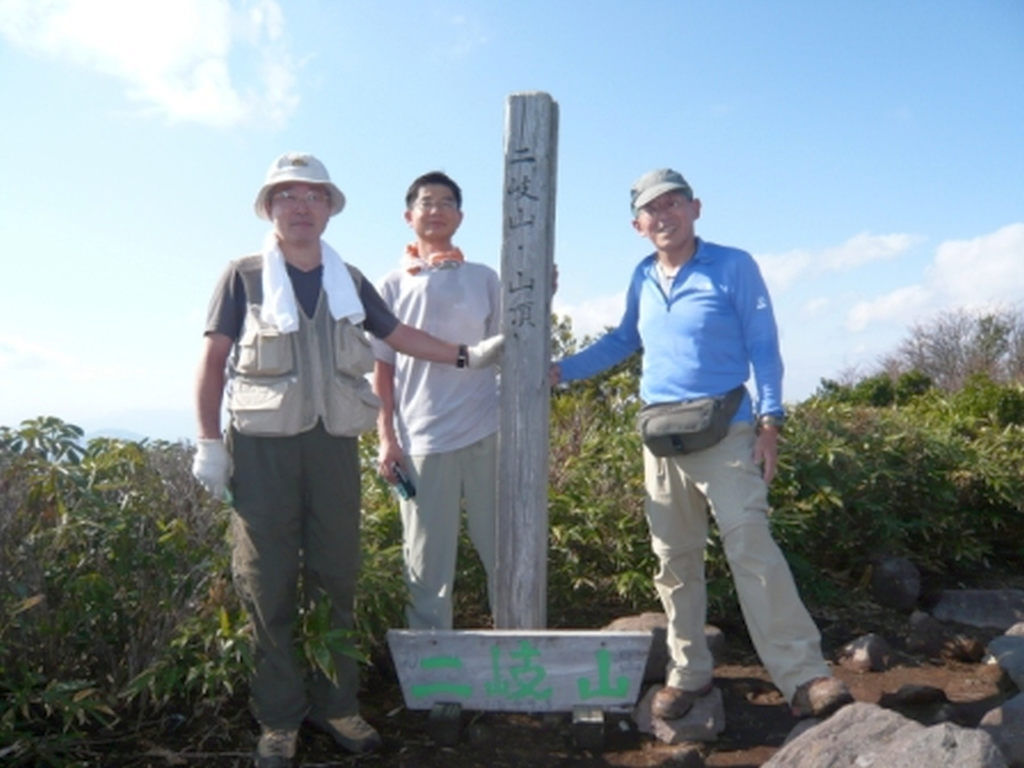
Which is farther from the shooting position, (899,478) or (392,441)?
(899,478)

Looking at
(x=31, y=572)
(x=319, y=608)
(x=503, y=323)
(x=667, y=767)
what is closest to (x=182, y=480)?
(x=31, y=572)

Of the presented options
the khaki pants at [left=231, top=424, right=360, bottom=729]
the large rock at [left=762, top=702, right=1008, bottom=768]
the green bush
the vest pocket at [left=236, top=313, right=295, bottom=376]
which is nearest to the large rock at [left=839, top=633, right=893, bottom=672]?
the green bush

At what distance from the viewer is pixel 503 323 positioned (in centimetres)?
361

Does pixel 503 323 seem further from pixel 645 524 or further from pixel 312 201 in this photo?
pixel 645 524

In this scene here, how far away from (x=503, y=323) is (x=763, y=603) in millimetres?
1423

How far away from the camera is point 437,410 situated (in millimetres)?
3623

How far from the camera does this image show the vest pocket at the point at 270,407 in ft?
10.1

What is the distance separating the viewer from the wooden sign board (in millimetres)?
3332

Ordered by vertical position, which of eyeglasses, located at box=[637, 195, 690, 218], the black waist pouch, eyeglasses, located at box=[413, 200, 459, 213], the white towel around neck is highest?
eyeglasses, located at box=[413, 200, 459, 213]

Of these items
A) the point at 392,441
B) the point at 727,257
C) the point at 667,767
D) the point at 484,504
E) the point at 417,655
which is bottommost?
the point at 667,767

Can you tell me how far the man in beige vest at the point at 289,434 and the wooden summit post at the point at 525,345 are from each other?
60 centimetres

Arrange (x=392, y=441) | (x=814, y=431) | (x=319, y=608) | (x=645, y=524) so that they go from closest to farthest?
(x=319, y=608) → (x=392, y=441) → (x=645, y=524) → (x=814, y=431)

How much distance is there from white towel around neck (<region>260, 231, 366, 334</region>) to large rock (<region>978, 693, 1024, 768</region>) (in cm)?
253

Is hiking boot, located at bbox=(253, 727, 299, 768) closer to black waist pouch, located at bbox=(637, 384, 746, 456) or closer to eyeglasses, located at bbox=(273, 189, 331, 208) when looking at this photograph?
black waist pouch, located at bbox=(637, 384, 746, 456)
